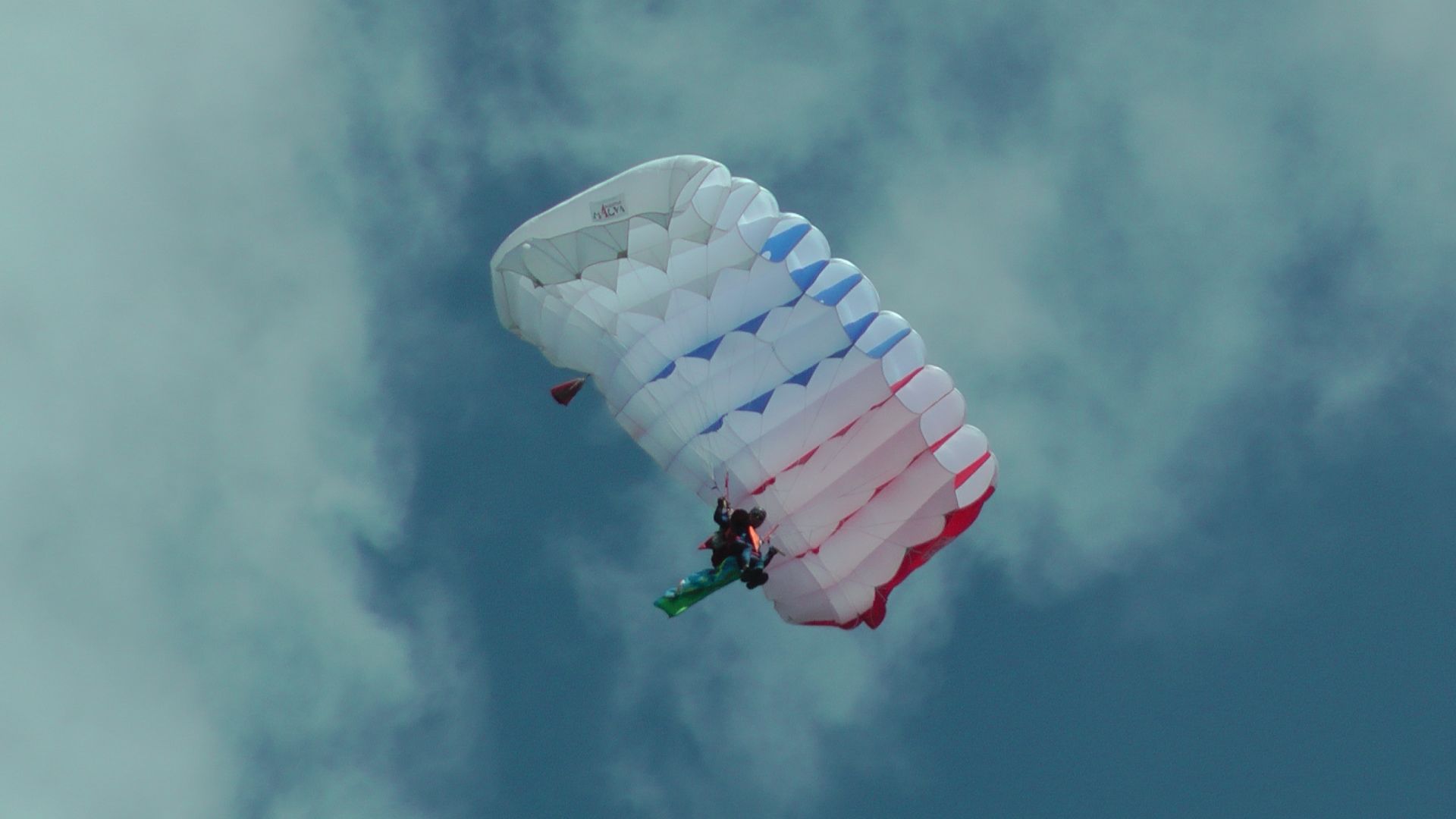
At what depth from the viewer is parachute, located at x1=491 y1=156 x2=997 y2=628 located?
30141 mm

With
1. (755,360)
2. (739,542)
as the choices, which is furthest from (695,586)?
(755,360)

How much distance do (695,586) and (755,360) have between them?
2981mm

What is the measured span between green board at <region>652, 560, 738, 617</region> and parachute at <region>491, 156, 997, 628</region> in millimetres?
1122

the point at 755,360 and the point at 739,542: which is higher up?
the point at 755,360

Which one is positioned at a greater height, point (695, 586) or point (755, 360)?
point (755, 360)

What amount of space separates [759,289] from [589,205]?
2415 mm

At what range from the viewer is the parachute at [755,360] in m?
30.1

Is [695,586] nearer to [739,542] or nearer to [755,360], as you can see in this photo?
[739,542]

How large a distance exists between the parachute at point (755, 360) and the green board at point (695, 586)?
3.68 feet

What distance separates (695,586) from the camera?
3019cm

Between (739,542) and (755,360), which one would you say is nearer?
(739,542)

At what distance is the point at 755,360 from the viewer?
100 feet

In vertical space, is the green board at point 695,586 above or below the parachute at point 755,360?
below

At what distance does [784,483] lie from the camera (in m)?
30.9
